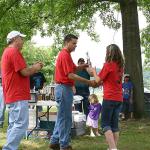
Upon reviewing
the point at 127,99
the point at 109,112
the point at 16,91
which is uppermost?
the point at 127,99

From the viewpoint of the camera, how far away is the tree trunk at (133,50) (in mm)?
14586

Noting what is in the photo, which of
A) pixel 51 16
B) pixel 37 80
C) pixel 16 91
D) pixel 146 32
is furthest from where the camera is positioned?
pixel 146 32

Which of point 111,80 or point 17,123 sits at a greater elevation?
point 111,80

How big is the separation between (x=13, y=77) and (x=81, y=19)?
38.4ft

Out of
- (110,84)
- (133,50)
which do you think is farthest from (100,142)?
(133,50)

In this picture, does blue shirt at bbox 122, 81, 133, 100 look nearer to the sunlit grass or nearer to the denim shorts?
the sunlit grass

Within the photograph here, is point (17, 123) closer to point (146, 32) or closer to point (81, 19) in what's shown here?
point (81, 19)

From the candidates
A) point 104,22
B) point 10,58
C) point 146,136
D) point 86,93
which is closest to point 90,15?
point 104,22

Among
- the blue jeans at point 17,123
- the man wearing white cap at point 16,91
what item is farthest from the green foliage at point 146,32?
the blue jeans at point 17,123

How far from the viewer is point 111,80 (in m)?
7.60

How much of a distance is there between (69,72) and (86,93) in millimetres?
4949

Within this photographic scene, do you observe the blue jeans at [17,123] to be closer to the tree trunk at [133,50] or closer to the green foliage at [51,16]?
the tree trunk at [133,50]

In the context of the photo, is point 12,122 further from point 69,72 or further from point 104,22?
point 104,22

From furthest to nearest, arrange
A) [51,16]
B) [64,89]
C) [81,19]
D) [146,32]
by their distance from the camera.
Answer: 1. [146,32]
2. [81,19]
3. [51,16]
4. [64,89]
